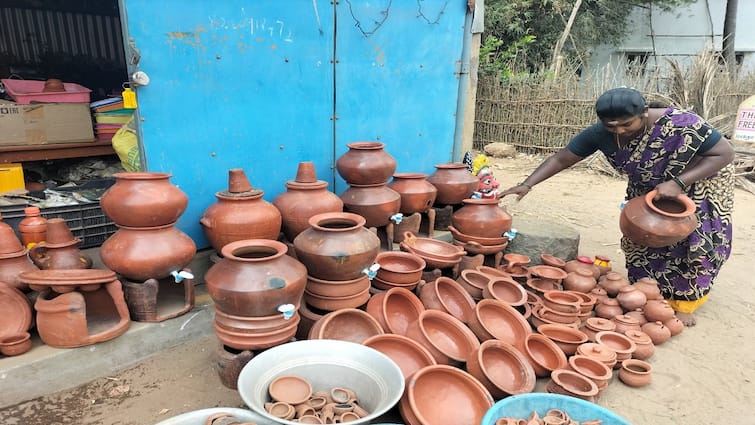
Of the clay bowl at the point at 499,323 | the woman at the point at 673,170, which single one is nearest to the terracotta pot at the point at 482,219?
the woman at the point at 673,170

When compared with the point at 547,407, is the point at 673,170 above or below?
above

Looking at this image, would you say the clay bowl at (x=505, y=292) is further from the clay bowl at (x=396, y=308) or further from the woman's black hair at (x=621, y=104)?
the woman's black hair at (x=621, y=104)

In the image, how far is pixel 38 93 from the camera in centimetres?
373

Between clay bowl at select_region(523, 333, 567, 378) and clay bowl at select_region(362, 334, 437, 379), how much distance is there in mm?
569

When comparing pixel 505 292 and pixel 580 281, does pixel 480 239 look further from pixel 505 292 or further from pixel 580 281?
pixel 580 281

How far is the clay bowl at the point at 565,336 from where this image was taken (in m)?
2.51

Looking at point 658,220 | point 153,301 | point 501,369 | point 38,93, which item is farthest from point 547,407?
point 38,93

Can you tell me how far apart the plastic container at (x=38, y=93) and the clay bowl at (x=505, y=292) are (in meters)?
3.79

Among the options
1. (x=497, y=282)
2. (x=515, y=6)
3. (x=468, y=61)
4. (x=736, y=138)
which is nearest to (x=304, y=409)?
(x=497, y=282)

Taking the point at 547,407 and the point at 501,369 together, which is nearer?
the point at 547,407

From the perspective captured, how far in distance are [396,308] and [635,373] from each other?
1311 millimetres

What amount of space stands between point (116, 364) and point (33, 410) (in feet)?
1.18

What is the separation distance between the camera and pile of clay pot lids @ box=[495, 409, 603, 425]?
1.71 meters

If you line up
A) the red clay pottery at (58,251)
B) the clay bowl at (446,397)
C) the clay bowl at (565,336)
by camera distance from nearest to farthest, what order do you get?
the clay bowl at (446,397)
the red clay pottery at (58,251)
the clay bowl at (565,336)
